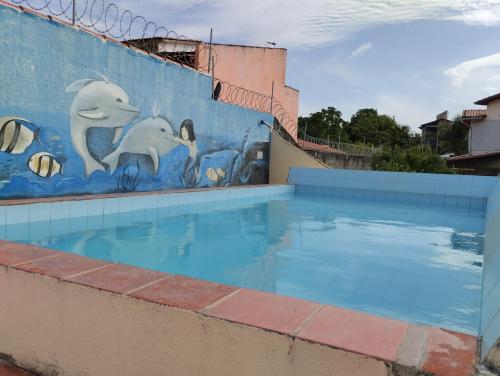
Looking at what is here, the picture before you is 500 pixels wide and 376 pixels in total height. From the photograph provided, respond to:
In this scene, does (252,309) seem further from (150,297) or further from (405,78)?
(405,78)

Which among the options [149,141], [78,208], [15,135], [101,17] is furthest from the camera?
[149,141]

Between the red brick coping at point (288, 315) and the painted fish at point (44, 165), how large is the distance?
508 centimetres

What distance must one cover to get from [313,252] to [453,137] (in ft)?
97.9

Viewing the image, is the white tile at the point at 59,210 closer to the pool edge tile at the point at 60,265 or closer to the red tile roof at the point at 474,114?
the pool edge tile at the point at 60,265

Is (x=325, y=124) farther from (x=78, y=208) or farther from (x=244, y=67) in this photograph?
(x=78, y=208)

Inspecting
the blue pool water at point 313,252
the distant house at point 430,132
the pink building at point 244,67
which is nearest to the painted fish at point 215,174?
the pink building at point 244,67

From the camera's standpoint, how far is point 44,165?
6.47m

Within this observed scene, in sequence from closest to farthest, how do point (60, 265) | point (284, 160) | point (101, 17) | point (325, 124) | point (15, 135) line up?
point (60, 265) < point (15, 135) < point (101, 17) < point (284, 160) < point (325, 124)

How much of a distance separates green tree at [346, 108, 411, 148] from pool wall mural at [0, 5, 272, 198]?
27891 mm

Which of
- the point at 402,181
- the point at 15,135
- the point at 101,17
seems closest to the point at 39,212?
the point at 15,135

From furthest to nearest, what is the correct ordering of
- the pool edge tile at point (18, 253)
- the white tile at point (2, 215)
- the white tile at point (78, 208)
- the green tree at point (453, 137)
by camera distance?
1. the green tree at point (453, 137)
2. the white tile at point (78, 208)
3. the white tile at point (2, 215)
4. the pool edge tile at point (18, 253)

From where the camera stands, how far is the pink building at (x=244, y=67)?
13000 mm

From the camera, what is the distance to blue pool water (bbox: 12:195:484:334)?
3496mm

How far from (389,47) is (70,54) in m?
10.9
